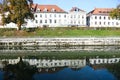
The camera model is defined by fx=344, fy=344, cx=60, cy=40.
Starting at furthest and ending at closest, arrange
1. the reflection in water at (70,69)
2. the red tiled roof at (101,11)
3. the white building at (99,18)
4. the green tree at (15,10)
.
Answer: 1. the red tiled roof at (101,11)
2. the white building at (99,18)
3. the green tree at (15,10)
4. the reflection in water at (70,69)

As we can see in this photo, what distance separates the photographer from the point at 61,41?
6288cm

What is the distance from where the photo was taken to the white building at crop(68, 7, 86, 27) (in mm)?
118438

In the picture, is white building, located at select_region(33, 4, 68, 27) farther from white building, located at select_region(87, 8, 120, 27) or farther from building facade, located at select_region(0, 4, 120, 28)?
white building, located at select_region(87, 8, 120, 27)

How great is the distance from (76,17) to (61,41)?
5721 centimetres

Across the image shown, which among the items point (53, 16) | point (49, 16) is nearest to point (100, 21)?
point (53, 16)

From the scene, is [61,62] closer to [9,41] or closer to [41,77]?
[41,77]

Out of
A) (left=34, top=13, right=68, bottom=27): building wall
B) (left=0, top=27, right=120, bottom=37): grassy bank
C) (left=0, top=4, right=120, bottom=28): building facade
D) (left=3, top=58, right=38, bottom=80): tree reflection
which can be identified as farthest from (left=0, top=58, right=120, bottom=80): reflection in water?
(left=34, top=13, right=68, bottom=27): building wall

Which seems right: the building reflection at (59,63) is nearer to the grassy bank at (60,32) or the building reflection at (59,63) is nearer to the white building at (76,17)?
the grassy bank at (60,32)

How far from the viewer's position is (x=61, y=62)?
39.3 meters

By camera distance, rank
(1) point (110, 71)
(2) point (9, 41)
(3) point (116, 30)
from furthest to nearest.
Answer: (3) point (116, 30) → (2) point (9, 41) → (1) point (110, 71)

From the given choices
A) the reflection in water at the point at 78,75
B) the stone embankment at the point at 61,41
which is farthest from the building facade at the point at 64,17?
the reflection in water at the point at 78,75

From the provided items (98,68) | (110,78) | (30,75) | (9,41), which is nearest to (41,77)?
(30,75)

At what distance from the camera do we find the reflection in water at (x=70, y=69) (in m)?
30.1

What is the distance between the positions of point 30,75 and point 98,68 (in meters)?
8.57
